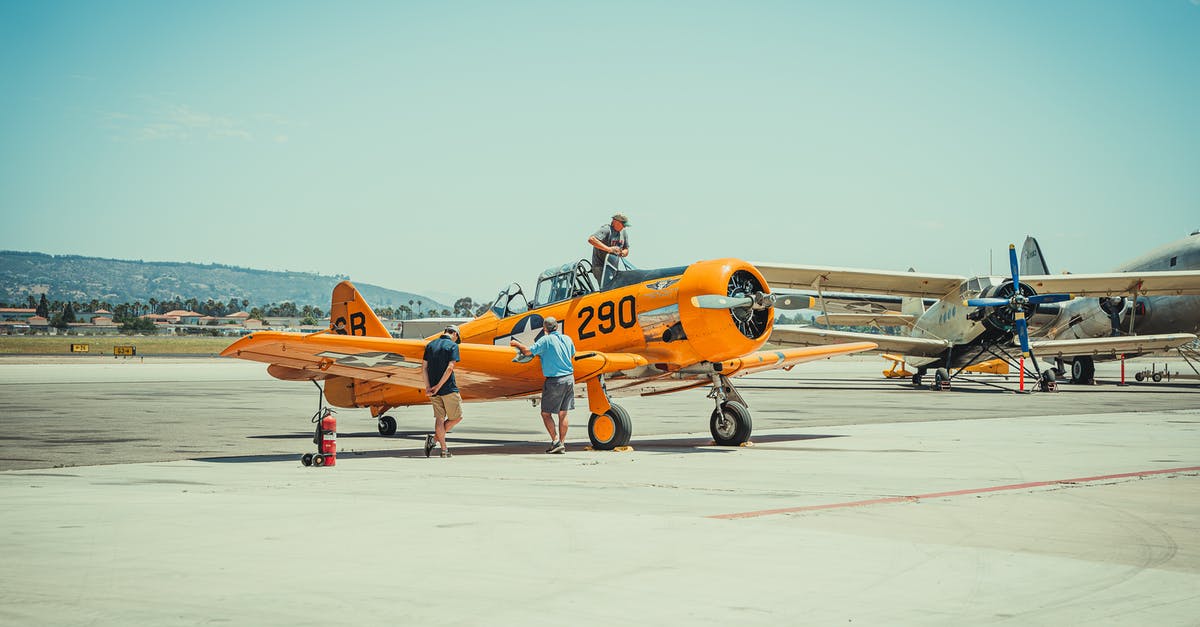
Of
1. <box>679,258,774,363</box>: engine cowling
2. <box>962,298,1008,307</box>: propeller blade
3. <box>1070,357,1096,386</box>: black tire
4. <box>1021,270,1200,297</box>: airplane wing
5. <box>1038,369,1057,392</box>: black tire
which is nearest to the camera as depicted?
<box>679,258,774,363</box>: engine cowling

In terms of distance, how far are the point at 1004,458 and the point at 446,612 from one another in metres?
8.12

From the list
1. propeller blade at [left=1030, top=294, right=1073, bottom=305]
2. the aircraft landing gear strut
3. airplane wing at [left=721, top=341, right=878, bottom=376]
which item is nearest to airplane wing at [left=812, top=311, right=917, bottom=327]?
propeller blade at [left=1030, top=294, right=1073, bottom=305]

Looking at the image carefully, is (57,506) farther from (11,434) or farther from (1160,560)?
(11,434)

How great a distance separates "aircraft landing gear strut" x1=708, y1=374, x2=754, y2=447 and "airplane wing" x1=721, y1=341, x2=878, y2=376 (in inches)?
8.5

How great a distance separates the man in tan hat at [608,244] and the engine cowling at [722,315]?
121cm

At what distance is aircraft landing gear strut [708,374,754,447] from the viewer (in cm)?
1212

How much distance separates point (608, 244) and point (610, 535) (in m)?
7.65

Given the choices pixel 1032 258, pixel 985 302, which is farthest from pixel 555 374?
pixel 1032 258

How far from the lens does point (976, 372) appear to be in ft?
141

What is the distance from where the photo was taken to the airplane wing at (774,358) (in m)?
12.5

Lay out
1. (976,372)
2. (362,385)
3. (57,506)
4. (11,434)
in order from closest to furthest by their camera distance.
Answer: (57,506)
(11,434)
(362,385)
(976,372)

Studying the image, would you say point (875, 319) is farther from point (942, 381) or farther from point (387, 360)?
point (387, 360)

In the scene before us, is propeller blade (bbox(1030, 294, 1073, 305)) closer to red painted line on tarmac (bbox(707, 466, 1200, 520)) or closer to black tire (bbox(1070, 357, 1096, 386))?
black tire (bbox(1070, 357, 1096, 386))

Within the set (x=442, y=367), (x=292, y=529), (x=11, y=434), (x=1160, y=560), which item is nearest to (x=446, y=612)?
(x=292, y=529)
